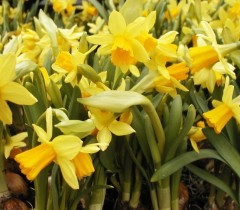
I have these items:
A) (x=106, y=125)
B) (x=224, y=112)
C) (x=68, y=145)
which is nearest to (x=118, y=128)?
(x=106, y=125)

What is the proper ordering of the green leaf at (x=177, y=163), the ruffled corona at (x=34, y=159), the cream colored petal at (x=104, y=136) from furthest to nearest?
the green leaf at (x=177, y=163)
the cream colored petal at (x=104, y=136)
the ruffled corona at (x=34, y=159)

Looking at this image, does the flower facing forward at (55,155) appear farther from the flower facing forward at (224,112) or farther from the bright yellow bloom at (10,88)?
the flower facing forward at (224,112)

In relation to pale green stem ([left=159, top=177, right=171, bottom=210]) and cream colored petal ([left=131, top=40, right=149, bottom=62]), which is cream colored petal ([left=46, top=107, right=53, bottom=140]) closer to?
cream colored petal ([left=131, top=40, right=149, bottom=62])

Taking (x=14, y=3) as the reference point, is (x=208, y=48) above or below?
above

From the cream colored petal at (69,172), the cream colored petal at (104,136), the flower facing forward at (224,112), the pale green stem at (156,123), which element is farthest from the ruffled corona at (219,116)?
the cream colored petal at (69,172)

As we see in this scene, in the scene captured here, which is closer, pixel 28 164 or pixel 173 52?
pixel 28 164

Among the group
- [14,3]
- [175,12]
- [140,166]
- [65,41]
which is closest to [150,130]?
[140,166]

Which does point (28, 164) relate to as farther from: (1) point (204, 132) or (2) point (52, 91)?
(1) point (204, 132)

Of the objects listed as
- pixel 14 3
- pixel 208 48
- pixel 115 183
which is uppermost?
pixel 208 48
